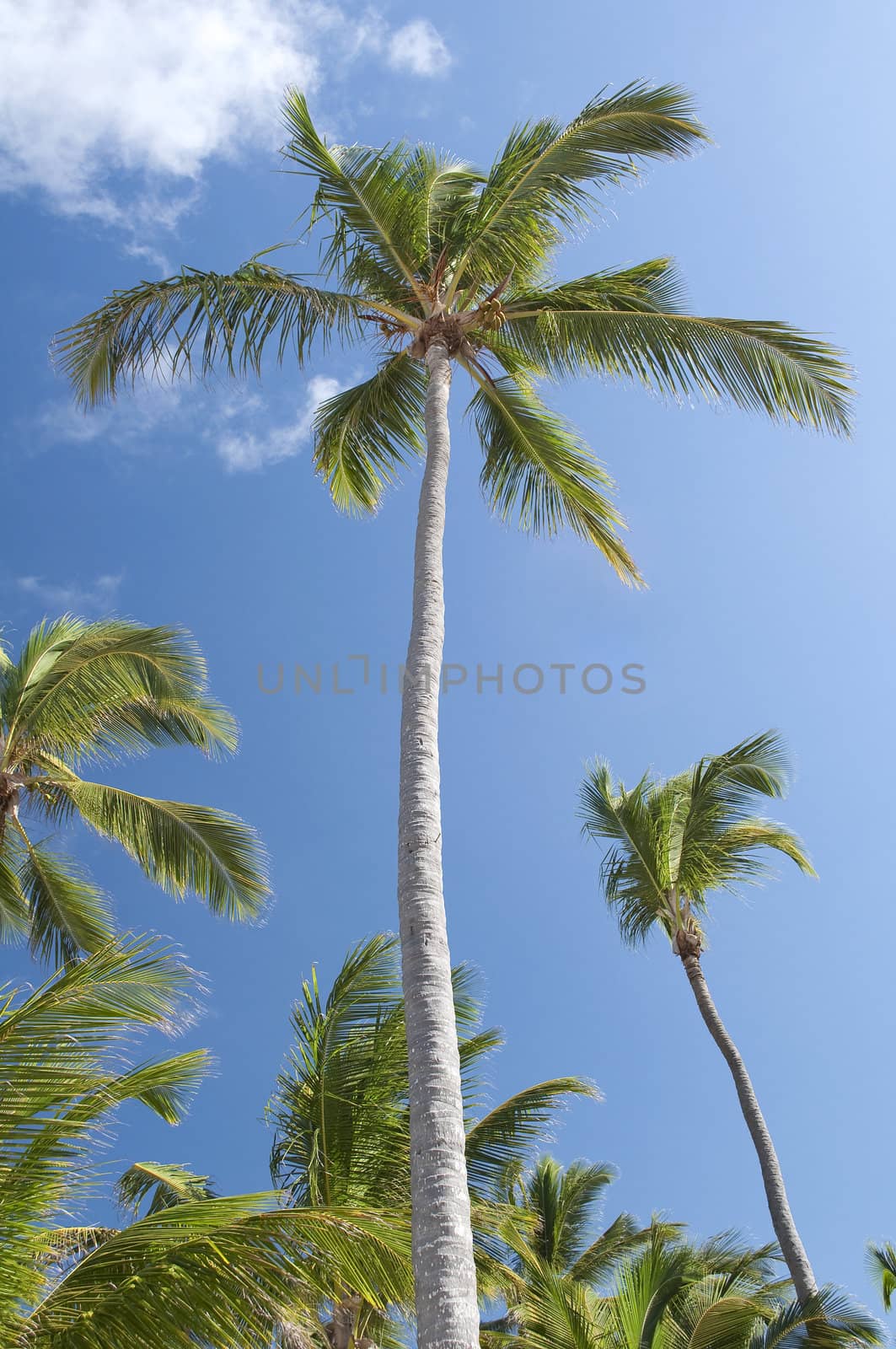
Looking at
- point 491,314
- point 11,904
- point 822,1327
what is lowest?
point 822,1327

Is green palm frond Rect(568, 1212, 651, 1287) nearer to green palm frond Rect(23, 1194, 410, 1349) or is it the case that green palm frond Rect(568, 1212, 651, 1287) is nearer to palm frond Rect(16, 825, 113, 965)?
palm frond Rect(16, 825, 113, 965)

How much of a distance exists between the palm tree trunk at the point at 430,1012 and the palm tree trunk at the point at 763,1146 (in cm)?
761

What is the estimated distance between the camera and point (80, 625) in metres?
12.2

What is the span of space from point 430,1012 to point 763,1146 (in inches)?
346

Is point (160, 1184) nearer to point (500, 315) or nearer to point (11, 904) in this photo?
point (11, 904)

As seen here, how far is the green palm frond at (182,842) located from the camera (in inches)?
440

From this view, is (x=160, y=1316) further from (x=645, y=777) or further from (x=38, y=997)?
(x=645, y=777)

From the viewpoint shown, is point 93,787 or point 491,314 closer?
point 491,314

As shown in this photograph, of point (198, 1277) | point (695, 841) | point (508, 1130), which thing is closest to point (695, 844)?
point (695, 841)

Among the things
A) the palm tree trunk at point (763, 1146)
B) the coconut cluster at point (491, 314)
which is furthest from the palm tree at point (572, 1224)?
the coconut cluster at point (491, 314)

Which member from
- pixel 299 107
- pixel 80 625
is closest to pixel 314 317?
pixel 299 107

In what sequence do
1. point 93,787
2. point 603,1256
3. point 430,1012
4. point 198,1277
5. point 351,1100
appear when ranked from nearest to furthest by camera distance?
point 198,1277 < point 430,1012 < point 351,1100 < point 93,787 < point 603,1256

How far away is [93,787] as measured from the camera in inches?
436

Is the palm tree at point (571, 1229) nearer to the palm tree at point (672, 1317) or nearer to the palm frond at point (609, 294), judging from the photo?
the palm tree at point (672, 1317)
